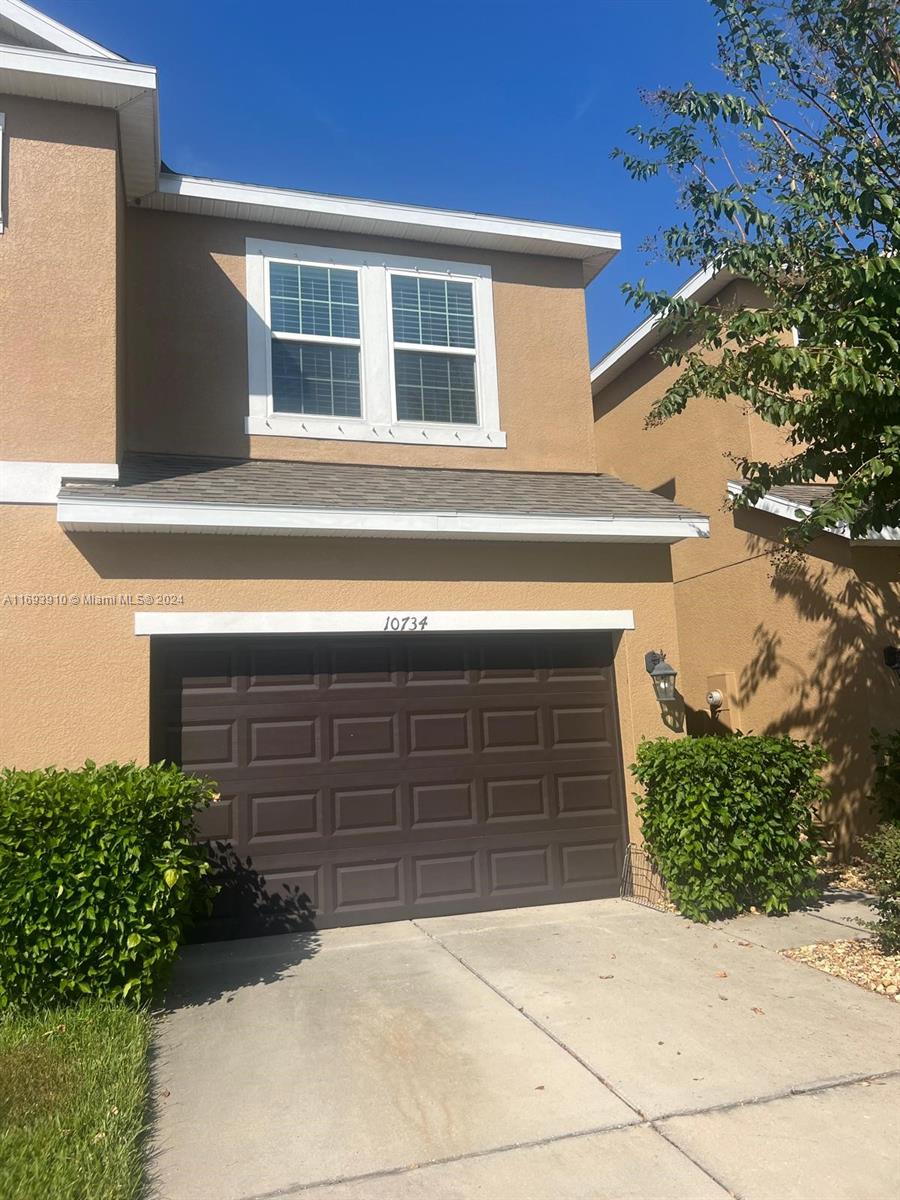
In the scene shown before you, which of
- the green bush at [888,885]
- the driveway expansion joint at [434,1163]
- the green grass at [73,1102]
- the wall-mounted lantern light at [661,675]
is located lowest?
the driveway expansion joint at [434,1163]

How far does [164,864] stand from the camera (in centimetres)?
551

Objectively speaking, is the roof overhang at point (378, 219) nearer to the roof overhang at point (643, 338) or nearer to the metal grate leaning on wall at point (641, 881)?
the roof overhang at point (643, 338)

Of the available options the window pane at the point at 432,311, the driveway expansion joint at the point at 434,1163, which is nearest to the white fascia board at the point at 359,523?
the window pane at the point at 432,311

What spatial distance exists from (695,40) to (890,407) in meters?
4.01

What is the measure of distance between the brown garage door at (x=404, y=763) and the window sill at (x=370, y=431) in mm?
2319

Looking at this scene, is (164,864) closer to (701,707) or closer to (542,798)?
(542,798)

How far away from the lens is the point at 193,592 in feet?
23.6

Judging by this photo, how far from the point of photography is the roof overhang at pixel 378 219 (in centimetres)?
876

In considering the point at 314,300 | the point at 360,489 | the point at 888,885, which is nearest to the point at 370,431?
the point at 360,489

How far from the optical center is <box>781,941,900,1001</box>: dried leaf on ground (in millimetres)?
5750

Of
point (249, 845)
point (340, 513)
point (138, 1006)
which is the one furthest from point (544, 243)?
point (138, 1006)

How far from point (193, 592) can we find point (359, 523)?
1.45 m

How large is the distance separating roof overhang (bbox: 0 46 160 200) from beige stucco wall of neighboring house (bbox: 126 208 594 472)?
132 cm

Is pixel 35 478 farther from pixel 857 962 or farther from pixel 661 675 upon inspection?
pixel 857 962
